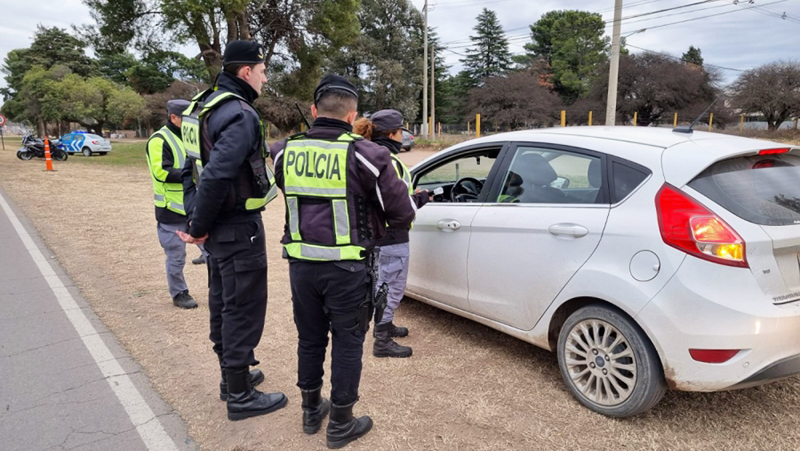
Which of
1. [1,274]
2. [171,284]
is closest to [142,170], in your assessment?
[1,274]

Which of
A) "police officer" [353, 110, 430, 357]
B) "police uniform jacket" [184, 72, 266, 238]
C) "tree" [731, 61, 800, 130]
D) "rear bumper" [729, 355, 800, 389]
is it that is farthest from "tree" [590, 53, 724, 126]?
"police uniform jacket" [184, 72, 266, 238]

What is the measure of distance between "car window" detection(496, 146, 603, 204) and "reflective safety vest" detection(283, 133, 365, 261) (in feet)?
4.49

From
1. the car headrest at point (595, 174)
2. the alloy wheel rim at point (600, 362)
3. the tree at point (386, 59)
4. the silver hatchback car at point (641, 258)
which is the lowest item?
the alloy wheel rim at point (600, 362)

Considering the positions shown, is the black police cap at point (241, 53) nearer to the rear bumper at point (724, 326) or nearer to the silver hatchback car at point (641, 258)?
the silver hatchback car at point (641, 258)

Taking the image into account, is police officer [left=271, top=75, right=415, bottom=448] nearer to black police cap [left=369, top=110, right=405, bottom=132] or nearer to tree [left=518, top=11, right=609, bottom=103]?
black police cap [left=369, top=110, right=405, bottom=132]

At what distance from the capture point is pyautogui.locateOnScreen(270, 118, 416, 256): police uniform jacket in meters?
2.46

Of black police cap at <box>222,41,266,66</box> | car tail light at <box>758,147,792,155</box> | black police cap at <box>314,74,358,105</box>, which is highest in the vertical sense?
black police cap at <box>222,41,266,66</box>

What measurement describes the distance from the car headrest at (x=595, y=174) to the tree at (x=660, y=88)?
4477 cm

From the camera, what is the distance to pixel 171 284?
492 centimetres

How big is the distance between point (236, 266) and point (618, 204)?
2.11 m

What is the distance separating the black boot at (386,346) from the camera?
12.2 feet

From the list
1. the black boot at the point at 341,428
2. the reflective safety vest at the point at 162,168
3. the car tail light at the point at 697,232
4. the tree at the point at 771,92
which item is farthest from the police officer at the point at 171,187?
the tree at the point at 771,92

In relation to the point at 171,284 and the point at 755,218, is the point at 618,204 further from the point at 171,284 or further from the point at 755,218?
the point at 171,284

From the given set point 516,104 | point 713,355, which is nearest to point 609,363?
point 713,355
